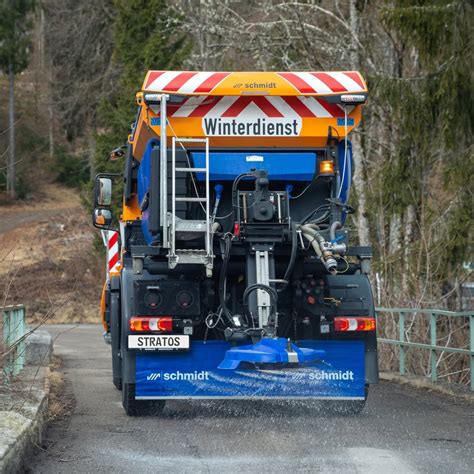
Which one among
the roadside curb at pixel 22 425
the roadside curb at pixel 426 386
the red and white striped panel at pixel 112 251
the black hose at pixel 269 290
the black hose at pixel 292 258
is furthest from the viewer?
the red and white striped panel at pixel 112 251

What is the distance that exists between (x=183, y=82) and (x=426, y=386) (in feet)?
16.3

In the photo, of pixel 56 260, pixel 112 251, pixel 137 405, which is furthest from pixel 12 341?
pixel 56 260

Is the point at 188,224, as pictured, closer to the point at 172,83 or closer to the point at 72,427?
the point at 172,83

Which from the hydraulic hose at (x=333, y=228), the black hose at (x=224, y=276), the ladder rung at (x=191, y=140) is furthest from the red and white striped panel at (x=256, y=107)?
the black hose at (x=224, y=276)

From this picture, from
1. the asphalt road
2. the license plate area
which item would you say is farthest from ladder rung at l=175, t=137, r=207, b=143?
the asphalt road

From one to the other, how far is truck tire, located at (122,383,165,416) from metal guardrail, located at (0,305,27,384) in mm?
1077

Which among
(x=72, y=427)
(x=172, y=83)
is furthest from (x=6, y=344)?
(x=172, y=83)

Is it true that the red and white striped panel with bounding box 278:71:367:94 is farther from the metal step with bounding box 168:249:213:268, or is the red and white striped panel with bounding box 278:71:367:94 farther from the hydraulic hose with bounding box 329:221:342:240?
the metal step with bounding box 168:249:213:268

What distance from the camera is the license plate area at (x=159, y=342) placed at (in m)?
9.47

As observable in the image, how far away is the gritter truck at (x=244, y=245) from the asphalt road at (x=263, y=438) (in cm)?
39

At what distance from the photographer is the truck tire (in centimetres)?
973

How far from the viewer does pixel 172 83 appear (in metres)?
9.56

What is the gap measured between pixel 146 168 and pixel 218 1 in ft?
39.3

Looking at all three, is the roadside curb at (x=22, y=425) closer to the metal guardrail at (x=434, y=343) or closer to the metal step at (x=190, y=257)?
the metal step at (x=190, y=257)
